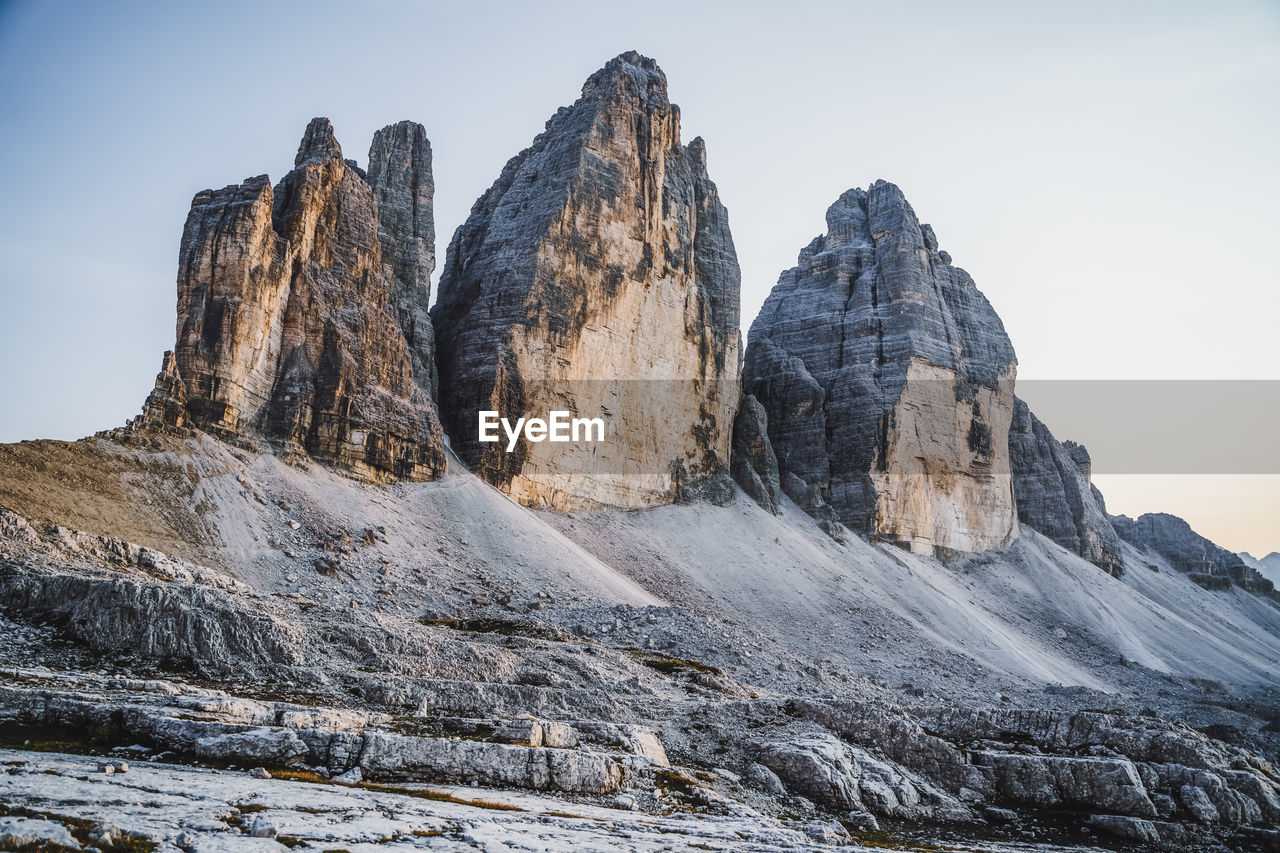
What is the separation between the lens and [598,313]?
86750 mm

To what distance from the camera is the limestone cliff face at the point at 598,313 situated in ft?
266

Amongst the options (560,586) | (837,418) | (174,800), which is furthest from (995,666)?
(174,800)

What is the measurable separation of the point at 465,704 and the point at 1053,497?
406 feet

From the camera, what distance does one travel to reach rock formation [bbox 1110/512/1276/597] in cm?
16412

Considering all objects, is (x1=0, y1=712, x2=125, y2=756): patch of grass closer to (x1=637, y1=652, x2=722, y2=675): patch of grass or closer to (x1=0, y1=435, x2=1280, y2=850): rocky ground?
(x1=0, y1=435, x2=1280, y2=850): rocky ground

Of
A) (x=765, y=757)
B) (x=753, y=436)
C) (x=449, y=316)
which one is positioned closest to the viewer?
(x=765, y=757)

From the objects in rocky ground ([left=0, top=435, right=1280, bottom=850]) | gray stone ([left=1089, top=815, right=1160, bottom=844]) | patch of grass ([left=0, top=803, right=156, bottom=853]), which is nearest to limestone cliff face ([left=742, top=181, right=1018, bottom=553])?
rocky ground ([left=0, top=435, right=1280, bottom=850])

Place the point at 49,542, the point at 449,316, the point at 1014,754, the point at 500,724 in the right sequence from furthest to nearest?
the point at 449,316, the point at 49,542, the point at 1014,754, the point at 500,724

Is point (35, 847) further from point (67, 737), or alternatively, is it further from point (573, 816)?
point (573, 816)

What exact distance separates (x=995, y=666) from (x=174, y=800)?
70.2 metres

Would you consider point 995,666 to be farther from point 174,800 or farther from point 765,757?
point 174,800

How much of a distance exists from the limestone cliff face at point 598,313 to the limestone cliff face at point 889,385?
50.1 ft

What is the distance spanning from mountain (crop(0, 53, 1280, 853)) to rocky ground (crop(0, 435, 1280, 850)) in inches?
5.5

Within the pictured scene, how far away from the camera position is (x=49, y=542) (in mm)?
32531
